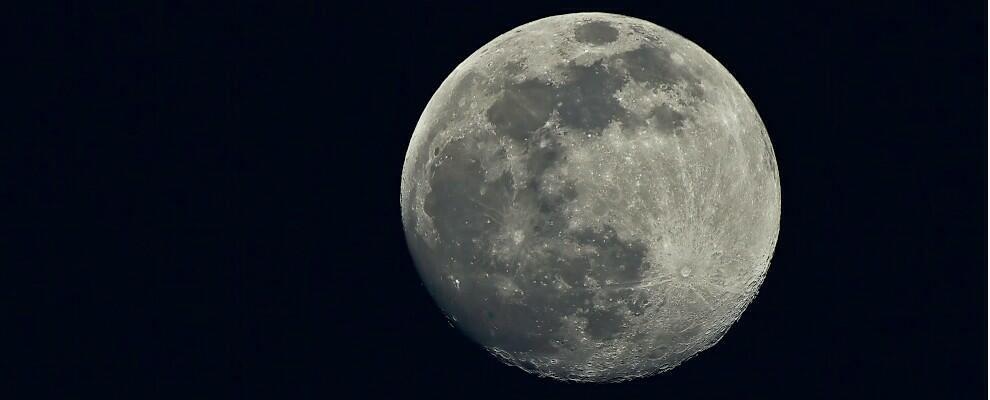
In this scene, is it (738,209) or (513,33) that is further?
(513,33)

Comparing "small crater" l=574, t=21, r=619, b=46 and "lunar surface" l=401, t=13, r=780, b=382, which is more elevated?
"small crater" l=574, t=21, r=619, b=46

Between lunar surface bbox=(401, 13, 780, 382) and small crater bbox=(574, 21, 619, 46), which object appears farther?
small crater bbox=(574, 21, 619, 46)

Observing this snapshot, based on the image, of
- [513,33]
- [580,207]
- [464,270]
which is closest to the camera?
[580,207]

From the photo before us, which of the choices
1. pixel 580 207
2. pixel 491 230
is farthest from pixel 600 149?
Answer: pixel 491 230

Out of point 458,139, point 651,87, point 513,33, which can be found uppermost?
point 513,33

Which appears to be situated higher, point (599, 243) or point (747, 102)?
point (747, 102)

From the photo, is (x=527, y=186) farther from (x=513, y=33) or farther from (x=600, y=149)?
(x=513, y=33)
